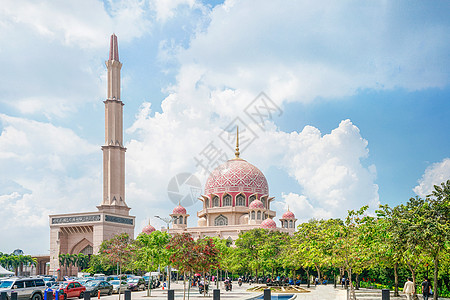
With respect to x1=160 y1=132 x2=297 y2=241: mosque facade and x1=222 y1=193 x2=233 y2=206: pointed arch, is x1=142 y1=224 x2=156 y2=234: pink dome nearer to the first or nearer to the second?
x1=160 y1=132 x2=297 y2=241: mosque facade

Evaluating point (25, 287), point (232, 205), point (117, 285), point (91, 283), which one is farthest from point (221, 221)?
point (25, 287)

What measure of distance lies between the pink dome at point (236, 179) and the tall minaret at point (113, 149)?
1296 cm

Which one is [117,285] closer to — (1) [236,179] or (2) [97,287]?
(2) [97,287]

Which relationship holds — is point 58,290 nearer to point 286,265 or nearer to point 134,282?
point 134,282

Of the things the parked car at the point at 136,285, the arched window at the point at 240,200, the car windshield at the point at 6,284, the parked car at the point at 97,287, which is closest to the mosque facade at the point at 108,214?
the arched window at the point at 240,200

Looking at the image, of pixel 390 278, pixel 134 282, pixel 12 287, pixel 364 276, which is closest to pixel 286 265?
pixel 364 276

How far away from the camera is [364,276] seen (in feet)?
132

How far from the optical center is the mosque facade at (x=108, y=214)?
6744 cm

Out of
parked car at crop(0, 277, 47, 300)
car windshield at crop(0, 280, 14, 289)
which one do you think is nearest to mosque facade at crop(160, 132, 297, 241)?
parked car at crop(0, 277, 47, 300)

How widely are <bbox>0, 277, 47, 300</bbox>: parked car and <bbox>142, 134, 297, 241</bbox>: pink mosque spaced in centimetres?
4229

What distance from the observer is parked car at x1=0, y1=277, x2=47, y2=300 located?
24453 millimetres

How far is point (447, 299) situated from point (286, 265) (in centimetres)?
1682

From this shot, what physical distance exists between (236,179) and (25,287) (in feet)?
156

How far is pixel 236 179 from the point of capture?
7100 centimetres
